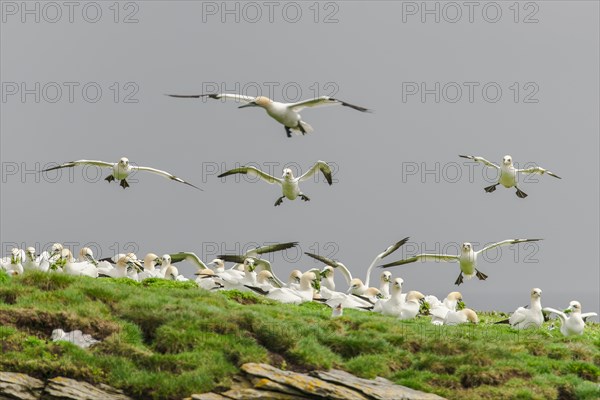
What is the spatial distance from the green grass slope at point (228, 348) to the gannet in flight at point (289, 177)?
8.88 meters

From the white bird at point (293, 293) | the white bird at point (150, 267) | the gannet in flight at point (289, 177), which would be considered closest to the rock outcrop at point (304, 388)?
the white bird at point (293, 293)

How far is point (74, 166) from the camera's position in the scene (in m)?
33.2

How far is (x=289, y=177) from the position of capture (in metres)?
34.6

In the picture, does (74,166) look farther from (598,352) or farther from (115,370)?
(598,352)

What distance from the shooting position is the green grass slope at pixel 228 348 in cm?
2030

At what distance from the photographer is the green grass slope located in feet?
66.6

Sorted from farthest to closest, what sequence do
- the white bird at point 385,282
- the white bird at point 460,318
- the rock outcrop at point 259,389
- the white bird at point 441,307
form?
1. the white bird at point 385,282
2. the white bird at point 441,307
3. the white bird at point 460,318
4. the rock outcrop at point 259,389

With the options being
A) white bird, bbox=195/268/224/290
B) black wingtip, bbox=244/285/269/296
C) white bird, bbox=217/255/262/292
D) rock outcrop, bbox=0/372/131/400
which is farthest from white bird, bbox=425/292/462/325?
rock outcrop, bbox=0/372/131/400

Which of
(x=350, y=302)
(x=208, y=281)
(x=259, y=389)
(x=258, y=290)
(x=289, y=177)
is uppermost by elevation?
(x=289, y=177)

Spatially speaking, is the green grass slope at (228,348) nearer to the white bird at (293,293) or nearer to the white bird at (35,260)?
the white bird at (293,293)

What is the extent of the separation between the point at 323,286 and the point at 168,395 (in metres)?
16.8

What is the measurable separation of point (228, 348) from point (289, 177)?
542 inches

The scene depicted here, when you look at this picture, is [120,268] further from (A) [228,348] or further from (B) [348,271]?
(A) [228,348]

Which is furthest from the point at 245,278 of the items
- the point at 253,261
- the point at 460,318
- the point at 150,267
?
the point at 460,318
